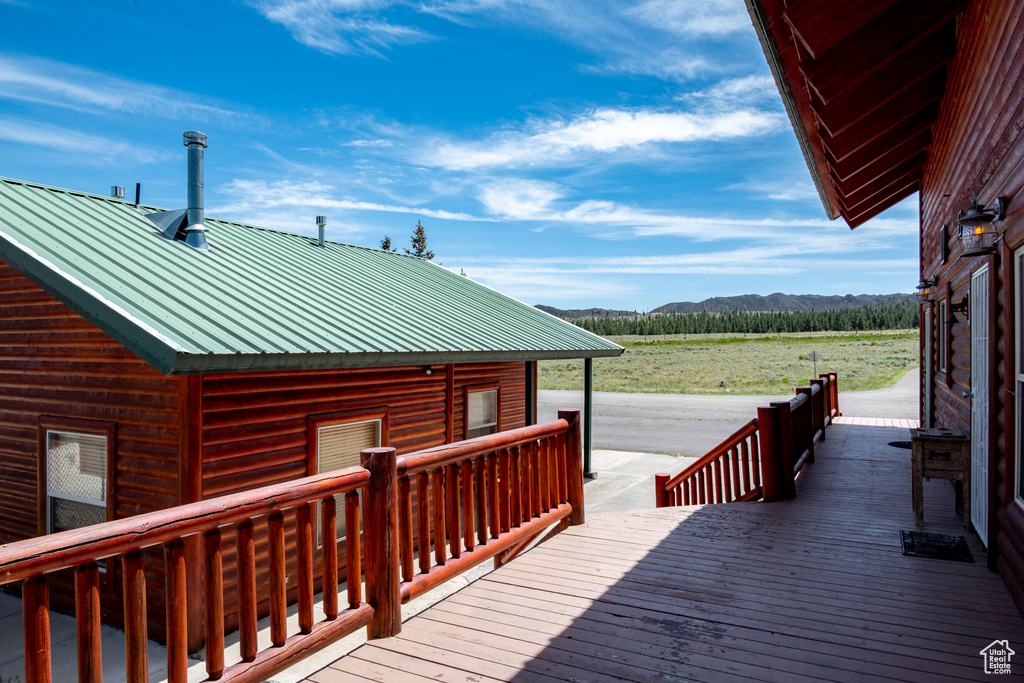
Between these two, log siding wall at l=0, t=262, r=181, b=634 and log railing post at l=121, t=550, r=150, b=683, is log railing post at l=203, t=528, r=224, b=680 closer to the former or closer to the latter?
log railing post at l=121, t=550, r=150, b=683

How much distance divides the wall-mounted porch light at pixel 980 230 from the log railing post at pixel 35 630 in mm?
5686

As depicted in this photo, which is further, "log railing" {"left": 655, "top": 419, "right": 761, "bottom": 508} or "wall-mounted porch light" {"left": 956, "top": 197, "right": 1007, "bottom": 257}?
"log railing" {"left": 655, "top": 419, "right": 761, "bottom": 508}

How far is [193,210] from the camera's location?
8.59 metres

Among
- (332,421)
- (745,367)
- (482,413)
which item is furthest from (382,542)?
(745,367)

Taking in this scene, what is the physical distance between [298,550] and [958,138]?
7.17 metres

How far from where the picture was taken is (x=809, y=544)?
5102mm

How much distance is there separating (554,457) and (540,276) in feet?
422

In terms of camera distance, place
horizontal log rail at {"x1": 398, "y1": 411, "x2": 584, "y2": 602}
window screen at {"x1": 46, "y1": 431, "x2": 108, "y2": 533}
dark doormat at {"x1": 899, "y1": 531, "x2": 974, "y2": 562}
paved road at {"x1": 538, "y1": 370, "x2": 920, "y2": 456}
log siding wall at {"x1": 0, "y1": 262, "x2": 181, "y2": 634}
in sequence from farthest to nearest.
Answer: paved road at {"x1": 538, "y1": 370, "x2": 920, "y2": 456} < window screen at {"x1": 46, "y1": 431, "x2": 108, "y2": 533} < log siding wall at {"x1": 0, "y1": 262, "x2": 181, "y2": 634} < dark doormat at {"x1": 899, "y1": 531, "x2": 974, "y2": 562} < horizontal log rail at {"x1": 398, "y1": 411, "x2": 584, "y2": 602}

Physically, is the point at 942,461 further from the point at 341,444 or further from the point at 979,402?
the point at 341,444

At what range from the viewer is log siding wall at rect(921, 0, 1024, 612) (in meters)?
3.72

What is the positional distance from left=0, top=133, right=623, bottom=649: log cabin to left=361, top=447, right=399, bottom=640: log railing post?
2.85 metres

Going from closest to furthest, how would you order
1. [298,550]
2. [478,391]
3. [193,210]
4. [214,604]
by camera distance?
[214,604] < [298,550] < [193,210] < [478,391]

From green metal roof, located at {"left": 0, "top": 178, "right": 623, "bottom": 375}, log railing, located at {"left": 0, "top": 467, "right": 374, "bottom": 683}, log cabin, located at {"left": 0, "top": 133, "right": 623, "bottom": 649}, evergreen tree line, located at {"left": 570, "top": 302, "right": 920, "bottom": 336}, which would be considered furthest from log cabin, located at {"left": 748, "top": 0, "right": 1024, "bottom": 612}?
evergreen tree line, located at {"left": 570, "top": 302, "right": 920, "bottom": 336}

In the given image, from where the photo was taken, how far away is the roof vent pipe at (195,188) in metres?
8.51
